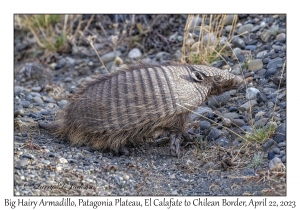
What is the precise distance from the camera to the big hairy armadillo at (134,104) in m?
6.52

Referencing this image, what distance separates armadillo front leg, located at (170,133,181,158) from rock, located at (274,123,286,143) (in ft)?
4.06

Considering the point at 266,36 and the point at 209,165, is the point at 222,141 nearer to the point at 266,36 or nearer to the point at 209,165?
the point at 209,165

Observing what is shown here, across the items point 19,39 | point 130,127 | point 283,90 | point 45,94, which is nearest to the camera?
point 130,127

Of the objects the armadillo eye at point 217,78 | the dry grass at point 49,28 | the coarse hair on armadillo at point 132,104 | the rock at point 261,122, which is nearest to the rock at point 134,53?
the dry grass at point 49,28

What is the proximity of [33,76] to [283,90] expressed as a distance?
5039 millimetres

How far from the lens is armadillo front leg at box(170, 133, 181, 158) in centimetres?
664

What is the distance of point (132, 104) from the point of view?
6.51 metres

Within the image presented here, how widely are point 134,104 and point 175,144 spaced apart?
0.76 meters

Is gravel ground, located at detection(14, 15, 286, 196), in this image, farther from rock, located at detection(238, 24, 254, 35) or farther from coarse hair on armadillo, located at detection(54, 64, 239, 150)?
coarse hair on armadillo, located at detection(54, 64, 239, 150)

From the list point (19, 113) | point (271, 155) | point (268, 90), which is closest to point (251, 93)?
point (268, 90)

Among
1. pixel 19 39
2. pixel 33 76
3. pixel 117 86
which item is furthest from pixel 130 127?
pixel 19 39

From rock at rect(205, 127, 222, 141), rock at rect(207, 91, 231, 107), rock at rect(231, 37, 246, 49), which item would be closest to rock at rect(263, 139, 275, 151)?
rock at rect(205, 127, 222, 141)

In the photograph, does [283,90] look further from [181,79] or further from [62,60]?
[62,60]

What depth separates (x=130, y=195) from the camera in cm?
559
